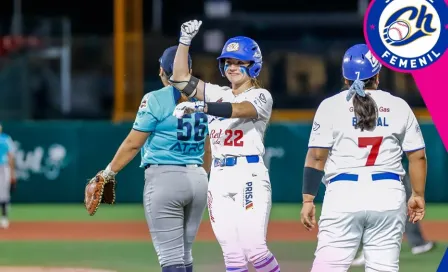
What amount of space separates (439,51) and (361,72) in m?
0.60

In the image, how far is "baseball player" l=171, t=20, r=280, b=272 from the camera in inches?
306

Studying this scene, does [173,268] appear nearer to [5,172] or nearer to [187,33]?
[187,33]

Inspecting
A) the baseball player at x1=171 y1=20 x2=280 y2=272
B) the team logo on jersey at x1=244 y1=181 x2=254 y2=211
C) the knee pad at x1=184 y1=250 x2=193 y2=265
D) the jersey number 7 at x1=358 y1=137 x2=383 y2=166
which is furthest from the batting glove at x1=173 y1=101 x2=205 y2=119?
the knee pad at x1=184 y1=250 x2=193 y2=265

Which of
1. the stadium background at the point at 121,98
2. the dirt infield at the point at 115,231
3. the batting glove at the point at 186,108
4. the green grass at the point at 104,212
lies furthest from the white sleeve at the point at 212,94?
the green grass at the point at 104,212

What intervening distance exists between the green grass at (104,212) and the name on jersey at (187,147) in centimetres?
1007

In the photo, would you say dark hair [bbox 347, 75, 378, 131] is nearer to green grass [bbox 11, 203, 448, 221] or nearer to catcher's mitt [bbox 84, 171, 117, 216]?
catcher's mitt [bbox 84, 171, 117, 216]

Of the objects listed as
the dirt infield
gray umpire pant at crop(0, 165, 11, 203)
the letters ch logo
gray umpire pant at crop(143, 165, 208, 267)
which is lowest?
the dirt infield

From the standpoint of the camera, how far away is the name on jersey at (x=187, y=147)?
822 cm

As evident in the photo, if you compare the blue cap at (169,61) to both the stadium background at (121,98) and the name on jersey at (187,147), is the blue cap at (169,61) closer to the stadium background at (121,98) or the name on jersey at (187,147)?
the name on jersey at (187,147)

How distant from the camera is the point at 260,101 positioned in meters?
7.72

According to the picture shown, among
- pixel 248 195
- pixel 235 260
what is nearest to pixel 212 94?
pixel 248 195

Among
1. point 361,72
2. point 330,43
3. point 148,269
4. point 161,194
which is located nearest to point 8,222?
point 148,269

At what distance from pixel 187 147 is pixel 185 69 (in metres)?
0.73

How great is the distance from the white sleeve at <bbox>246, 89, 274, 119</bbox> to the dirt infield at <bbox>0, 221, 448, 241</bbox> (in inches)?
280
